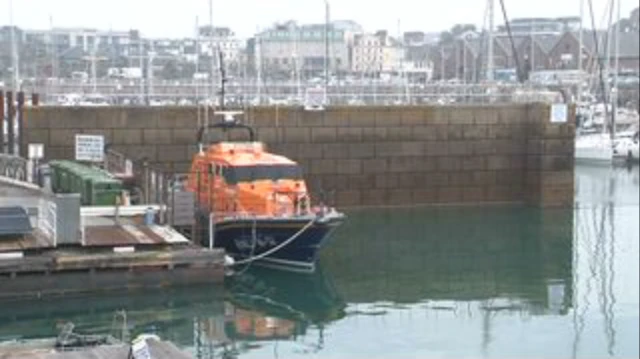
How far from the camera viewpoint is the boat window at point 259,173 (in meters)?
A: 25.2

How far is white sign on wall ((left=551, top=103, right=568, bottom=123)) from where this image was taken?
38.4 m

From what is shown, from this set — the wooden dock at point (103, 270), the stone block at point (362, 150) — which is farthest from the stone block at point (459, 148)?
the wooden dock at point (103, 270)

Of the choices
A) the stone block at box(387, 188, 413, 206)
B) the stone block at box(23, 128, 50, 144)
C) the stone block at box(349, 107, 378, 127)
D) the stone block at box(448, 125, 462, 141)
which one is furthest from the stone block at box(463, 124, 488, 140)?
the stone block at box(23, 128, 50, 144)

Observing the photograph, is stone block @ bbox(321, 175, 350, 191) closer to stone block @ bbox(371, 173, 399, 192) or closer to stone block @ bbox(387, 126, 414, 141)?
stone block @ bbox(371, 173, 399, 192)

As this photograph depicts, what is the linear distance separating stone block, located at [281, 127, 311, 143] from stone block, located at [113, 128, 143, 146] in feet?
15.5

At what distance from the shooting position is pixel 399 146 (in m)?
37.7

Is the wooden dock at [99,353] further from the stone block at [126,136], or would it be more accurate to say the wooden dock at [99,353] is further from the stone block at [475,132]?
the stone block at [475,132]

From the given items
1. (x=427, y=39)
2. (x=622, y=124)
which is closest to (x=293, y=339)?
(x=622, y=124)

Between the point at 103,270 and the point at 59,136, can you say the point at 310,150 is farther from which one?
the point at 103,270

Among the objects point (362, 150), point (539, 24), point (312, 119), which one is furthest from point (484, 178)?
point (539, 24)

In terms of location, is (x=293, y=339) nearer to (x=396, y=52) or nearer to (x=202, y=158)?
(x=202, y=158)

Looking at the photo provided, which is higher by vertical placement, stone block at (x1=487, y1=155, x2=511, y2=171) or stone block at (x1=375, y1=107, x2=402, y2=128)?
stone block at (x1=375, y1=107, x2=402, y2=128)

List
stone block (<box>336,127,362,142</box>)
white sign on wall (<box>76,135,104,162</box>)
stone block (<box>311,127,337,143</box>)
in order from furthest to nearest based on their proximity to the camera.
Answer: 1. stone block (<box>336,127,362,142</box>)
2. stone block (<box>311,127,337,143</box>)
3. white sign on wall (<box>76,135,104,162</box>)

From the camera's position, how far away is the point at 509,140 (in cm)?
3872
